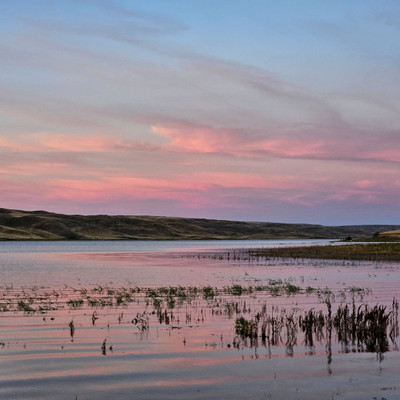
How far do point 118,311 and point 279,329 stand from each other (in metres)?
11.3

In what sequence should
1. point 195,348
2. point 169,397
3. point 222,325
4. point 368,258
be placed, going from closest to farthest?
point 169,397
point 195,348
point 222,325
point 368,258

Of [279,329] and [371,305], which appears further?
[371,305]

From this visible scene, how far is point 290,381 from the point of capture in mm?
16844

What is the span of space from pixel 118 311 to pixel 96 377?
15.1 metres

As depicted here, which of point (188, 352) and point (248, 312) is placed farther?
point (248, 312)

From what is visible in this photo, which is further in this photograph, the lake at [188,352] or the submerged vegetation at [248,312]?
the submerged vegetation at [248,312]

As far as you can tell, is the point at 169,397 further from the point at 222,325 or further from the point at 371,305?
the point at 371,305

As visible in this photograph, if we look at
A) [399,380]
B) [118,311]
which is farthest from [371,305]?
[399,380]

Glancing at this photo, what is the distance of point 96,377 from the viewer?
684 inches

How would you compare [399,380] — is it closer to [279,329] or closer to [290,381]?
[290,381]

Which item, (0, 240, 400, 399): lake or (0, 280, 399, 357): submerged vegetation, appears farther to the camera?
(0, 280, 399, 357): submerged vegetation

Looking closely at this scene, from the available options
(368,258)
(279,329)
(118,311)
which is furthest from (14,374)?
(368,258)

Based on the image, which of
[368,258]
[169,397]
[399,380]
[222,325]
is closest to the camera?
[169,397]

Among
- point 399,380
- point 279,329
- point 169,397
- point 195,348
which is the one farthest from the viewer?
point 279,329
